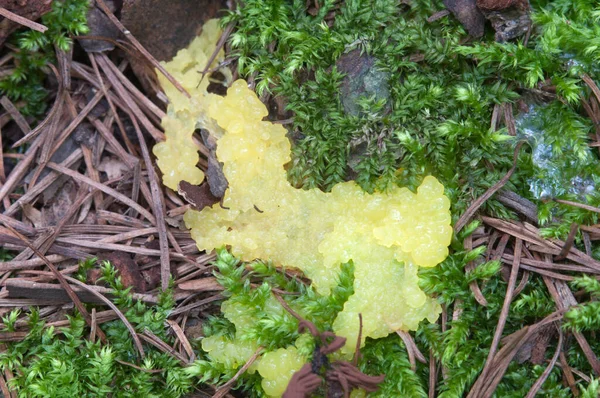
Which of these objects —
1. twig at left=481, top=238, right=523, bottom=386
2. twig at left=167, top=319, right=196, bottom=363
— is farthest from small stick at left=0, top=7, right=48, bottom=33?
twig at left=481, top=238, right=523, bottom=386

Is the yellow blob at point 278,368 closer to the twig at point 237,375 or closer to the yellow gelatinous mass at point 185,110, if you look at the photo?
the twig at point 237,375

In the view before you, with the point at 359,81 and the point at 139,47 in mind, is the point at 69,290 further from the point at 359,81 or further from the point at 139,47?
the point at 359,81

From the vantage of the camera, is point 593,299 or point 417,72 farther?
point 417,72

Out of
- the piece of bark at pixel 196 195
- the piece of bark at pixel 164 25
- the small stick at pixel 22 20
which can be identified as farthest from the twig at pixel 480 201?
the small stick at pixel 22 20

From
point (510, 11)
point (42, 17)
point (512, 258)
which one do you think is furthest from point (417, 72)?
point (42, 17)

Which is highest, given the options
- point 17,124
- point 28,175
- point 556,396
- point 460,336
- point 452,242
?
point 17,124

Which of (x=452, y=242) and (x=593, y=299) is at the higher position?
(x=452, y=242)

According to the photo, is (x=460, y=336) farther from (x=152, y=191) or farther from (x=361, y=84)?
(x=152, y=191)
